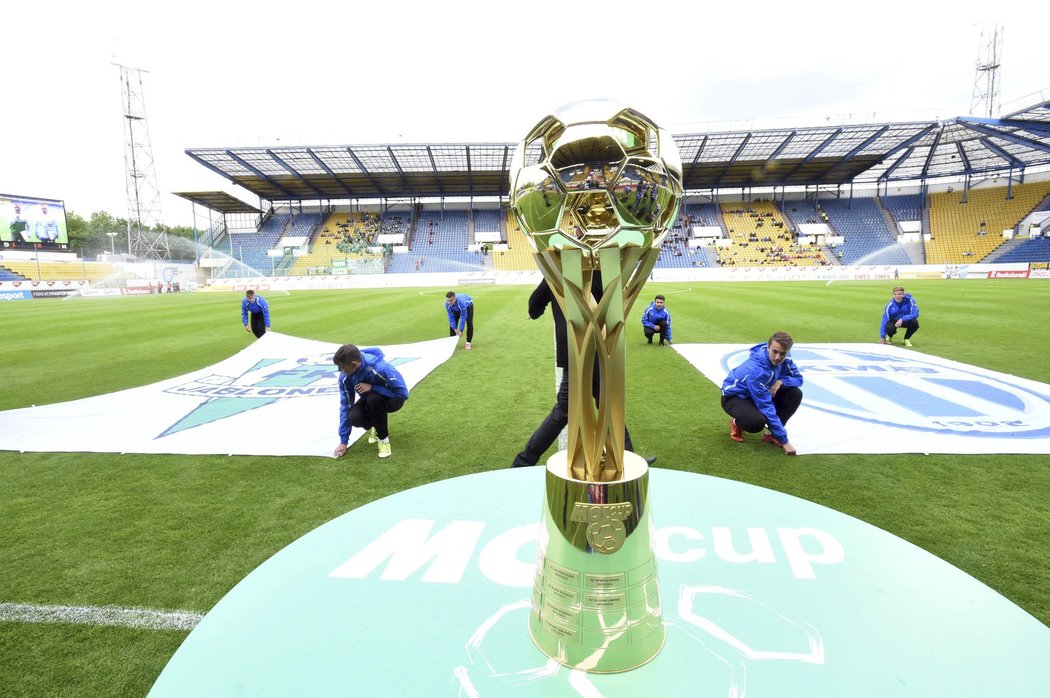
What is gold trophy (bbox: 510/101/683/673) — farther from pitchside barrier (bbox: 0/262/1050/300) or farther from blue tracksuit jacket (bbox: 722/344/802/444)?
pitchside barrier (bbox: 0/262/1050/300)

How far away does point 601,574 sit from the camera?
3.78ft

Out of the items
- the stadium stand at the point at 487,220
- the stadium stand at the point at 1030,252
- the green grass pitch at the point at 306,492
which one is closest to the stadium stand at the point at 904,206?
the stadium stand at the point at 1030,252

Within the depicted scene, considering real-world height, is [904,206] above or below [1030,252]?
above

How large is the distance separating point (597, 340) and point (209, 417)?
557 centimetres

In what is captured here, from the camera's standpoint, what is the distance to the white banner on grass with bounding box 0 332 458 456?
4605mm

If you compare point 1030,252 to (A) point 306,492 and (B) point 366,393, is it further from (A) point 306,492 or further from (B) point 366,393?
(A) point 306,492

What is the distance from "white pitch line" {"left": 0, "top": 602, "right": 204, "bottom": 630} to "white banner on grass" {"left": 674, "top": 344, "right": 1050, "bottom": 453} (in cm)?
436

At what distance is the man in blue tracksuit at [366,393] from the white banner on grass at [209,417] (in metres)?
0.34

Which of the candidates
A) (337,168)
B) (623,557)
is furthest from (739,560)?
(337,168)

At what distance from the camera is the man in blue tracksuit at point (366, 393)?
434 cm

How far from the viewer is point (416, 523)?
76.2 inches

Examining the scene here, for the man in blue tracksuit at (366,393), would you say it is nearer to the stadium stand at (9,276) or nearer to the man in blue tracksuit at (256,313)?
the man in blue tracksuit at (256,313)

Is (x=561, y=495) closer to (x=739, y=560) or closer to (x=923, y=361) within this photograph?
(x=739, y=560)

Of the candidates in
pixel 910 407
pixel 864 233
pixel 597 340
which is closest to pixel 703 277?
pixel 864 233
